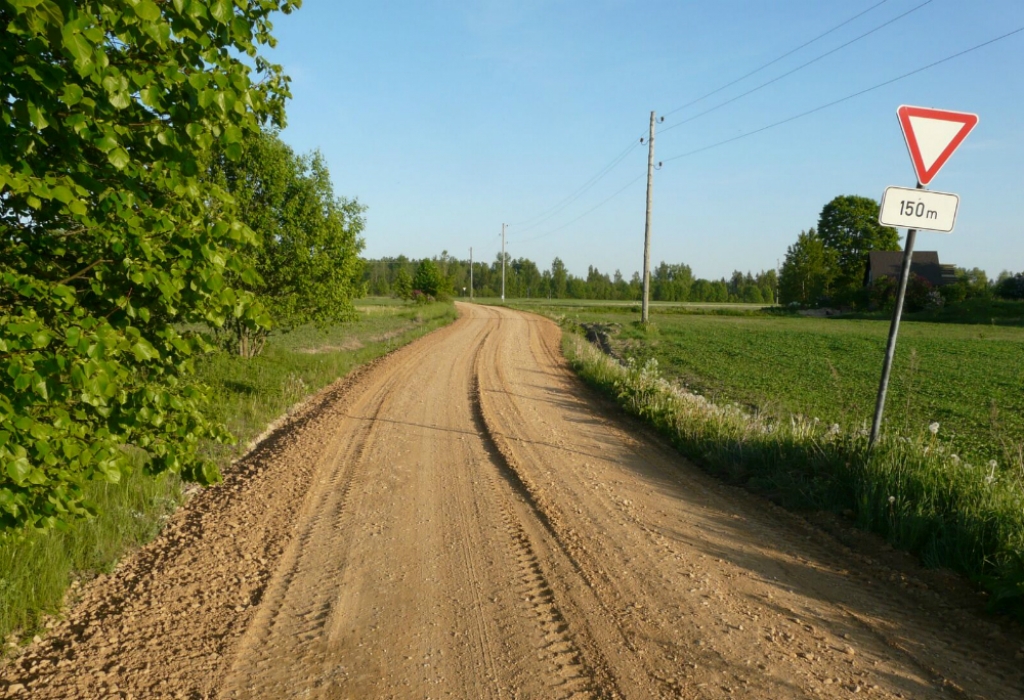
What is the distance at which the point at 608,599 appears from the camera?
4449 millimetres

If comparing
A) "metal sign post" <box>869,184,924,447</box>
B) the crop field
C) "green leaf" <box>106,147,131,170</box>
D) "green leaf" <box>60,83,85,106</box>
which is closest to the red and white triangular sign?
"metal sign post" <box>869,184,924,447</box>

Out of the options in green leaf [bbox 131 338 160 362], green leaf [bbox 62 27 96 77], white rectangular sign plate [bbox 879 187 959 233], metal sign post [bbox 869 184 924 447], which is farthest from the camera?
metal sign post [bbox 869 184 924 447]

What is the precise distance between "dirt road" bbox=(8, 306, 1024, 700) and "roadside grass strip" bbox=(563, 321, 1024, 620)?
44 cm

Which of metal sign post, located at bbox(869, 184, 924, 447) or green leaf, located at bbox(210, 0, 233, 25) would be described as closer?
green leaf, located at bbox(210, 0, 233, 25)

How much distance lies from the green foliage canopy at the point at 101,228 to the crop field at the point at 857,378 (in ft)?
20.9

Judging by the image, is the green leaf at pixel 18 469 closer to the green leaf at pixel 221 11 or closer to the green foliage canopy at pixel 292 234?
the green leaf at pixel 221 11

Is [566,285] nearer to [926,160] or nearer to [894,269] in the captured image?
[894,269]

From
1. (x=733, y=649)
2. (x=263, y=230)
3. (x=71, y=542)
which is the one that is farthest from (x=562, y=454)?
(x=263, y=230)

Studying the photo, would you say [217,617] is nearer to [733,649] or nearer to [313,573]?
[313,573]

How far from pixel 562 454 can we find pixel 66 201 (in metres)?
6.44

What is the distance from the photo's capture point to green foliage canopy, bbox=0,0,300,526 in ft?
9.49

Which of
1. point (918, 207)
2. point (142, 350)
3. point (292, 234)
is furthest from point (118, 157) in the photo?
point (292, 234)

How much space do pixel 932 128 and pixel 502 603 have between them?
18.5 feet

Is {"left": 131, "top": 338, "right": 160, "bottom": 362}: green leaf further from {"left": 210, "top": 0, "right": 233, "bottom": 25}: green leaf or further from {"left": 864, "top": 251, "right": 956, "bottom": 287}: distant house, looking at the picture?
{"left": 864, "top": 251, "right": 956, "bottom": 287}: distant house
